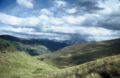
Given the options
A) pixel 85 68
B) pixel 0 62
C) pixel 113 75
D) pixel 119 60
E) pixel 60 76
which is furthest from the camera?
pixel 0 62

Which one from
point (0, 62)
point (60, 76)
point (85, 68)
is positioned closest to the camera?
point (85, 68)

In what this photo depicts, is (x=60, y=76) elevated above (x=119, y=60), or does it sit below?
below

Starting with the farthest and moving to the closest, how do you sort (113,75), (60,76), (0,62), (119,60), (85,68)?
1. (0,62)
2. (60,76)
3. (85,68)
4. (119,60)
5. (113,75)

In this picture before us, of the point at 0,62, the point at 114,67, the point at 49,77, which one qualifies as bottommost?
the point at 0,62

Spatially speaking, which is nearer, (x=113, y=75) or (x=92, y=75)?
(x=113, y=75)

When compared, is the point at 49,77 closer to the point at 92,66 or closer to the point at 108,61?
the point at 92,66

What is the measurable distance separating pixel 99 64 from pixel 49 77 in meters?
11.3

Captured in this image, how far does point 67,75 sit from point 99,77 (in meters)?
7.74

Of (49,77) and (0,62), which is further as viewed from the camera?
(0,62)

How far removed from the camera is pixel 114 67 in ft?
122

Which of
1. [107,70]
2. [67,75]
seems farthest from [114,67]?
[67,75]

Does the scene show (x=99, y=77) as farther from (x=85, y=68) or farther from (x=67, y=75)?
(x=67, y=75)

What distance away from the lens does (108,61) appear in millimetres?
39219

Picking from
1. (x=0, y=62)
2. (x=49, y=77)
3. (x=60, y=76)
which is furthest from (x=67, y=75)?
(x=0, y=62)
